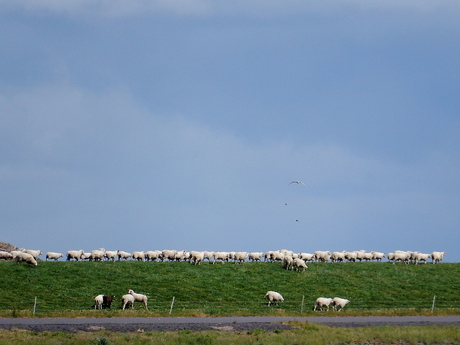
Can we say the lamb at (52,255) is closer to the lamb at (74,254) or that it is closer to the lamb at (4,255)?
the lamb at (74,254)

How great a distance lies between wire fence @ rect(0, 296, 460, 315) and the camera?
142 feet

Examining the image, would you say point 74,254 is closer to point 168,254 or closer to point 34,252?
point 34,252

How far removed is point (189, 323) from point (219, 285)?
16.5 metres

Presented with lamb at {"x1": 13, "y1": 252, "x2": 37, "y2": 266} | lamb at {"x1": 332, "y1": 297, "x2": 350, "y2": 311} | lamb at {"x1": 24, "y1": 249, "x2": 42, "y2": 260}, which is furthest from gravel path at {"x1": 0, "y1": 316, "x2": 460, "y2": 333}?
lamb at {"x1": 24, "y1": 249, "x2": 42, "y2": 260}

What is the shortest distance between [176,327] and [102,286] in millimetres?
16787

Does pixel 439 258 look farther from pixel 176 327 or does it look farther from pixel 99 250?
pixel 176 327

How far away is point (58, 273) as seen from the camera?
56.5 m

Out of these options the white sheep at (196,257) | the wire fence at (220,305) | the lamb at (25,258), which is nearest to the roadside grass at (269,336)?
the wire fence at (220,305)

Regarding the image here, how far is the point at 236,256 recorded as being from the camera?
72.6 m

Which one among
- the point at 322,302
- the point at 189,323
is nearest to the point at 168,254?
the point at 322,302

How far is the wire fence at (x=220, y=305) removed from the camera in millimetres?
43344

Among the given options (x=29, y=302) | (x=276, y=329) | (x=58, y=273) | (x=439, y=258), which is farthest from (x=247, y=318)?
(x=439, y=258)

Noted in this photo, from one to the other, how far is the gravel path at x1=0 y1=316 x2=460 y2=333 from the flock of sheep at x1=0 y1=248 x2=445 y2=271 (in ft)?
71.7

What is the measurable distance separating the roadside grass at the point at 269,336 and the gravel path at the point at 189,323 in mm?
1600
